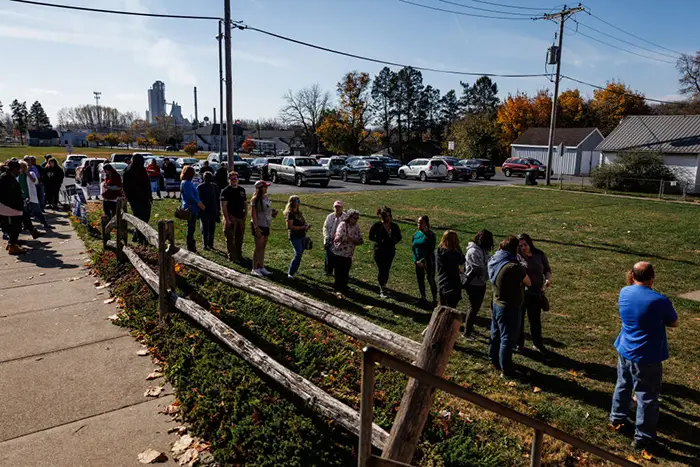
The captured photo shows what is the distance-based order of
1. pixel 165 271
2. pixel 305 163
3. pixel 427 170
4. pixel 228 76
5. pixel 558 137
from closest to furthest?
1. pixel 165 271
2. pixel 228 76
3. pixel 305 163
4. pixel 427 170
5. pixel 558 137

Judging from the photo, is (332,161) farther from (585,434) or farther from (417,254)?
(585,434)

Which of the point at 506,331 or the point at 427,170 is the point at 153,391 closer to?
the point at 506,331

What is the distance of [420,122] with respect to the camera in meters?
72.9

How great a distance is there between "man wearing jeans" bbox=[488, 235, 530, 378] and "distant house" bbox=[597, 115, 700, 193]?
27.2m

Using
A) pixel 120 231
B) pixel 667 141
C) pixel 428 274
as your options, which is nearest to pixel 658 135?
pixel 667 141

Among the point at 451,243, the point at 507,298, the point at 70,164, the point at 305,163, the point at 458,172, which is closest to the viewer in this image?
Result: the point at 507,298

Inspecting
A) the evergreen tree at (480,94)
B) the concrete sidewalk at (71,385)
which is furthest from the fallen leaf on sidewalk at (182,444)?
the evergreen tree at (480,94)

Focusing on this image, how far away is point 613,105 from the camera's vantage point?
58.4 meters

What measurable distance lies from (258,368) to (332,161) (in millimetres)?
31595

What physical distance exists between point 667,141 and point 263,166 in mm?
25938

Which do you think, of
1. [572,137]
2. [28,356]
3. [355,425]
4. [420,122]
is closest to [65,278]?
[28,356]

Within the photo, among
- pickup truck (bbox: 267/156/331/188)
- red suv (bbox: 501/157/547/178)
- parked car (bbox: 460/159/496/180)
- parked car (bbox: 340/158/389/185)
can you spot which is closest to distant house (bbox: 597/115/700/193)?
red suv (bbox: 501/157/547/178)

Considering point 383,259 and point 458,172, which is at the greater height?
point 458,172

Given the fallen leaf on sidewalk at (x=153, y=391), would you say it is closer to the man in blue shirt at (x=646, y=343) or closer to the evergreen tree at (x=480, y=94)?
the man in blue shirt at (x=646, y=343)
